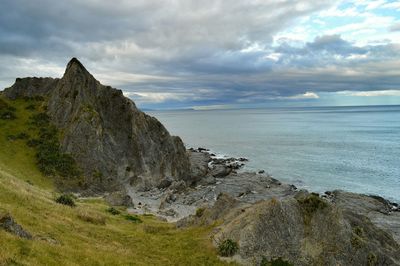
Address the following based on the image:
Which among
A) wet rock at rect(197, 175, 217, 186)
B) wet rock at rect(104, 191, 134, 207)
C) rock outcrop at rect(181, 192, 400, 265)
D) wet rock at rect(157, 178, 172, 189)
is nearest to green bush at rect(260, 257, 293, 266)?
rock outcrop at rect(181, 192, 400, 265)

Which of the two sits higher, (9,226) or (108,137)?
(9,226)

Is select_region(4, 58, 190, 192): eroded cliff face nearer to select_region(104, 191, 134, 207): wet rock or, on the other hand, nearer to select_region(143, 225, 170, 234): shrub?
select_region(104, 191, 134, 207): wet rock

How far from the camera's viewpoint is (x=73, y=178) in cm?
7188

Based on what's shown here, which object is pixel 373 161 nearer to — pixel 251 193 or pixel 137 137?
pixel 251 193

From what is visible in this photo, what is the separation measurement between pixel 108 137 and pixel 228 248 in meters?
60.3

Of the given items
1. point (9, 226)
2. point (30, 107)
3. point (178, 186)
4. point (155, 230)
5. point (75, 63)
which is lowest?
point (178, 186)

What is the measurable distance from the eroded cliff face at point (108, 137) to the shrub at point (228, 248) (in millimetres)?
48698

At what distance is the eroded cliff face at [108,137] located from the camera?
7781 cm

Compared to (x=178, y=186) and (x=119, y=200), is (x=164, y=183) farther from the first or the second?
(x=119, y=200)

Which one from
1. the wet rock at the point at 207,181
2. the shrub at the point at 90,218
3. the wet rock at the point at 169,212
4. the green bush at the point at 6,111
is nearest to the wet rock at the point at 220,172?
the wet rock at the point at 207,181

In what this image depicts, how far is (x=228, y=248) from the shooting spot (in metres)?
28.6

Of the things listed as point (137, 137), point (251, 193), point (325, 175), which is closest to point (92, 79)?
point (137, 137)

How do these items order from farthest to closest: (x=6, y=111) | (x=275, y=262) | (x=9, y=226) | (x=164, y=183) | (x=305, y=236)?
(x=6, y=111), (x=164, y=183), (x=305, y=236), (x=275, y=262), (x=9, y=226)

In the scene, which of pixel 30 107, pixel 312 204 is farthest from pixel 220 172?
pixel 312 204
